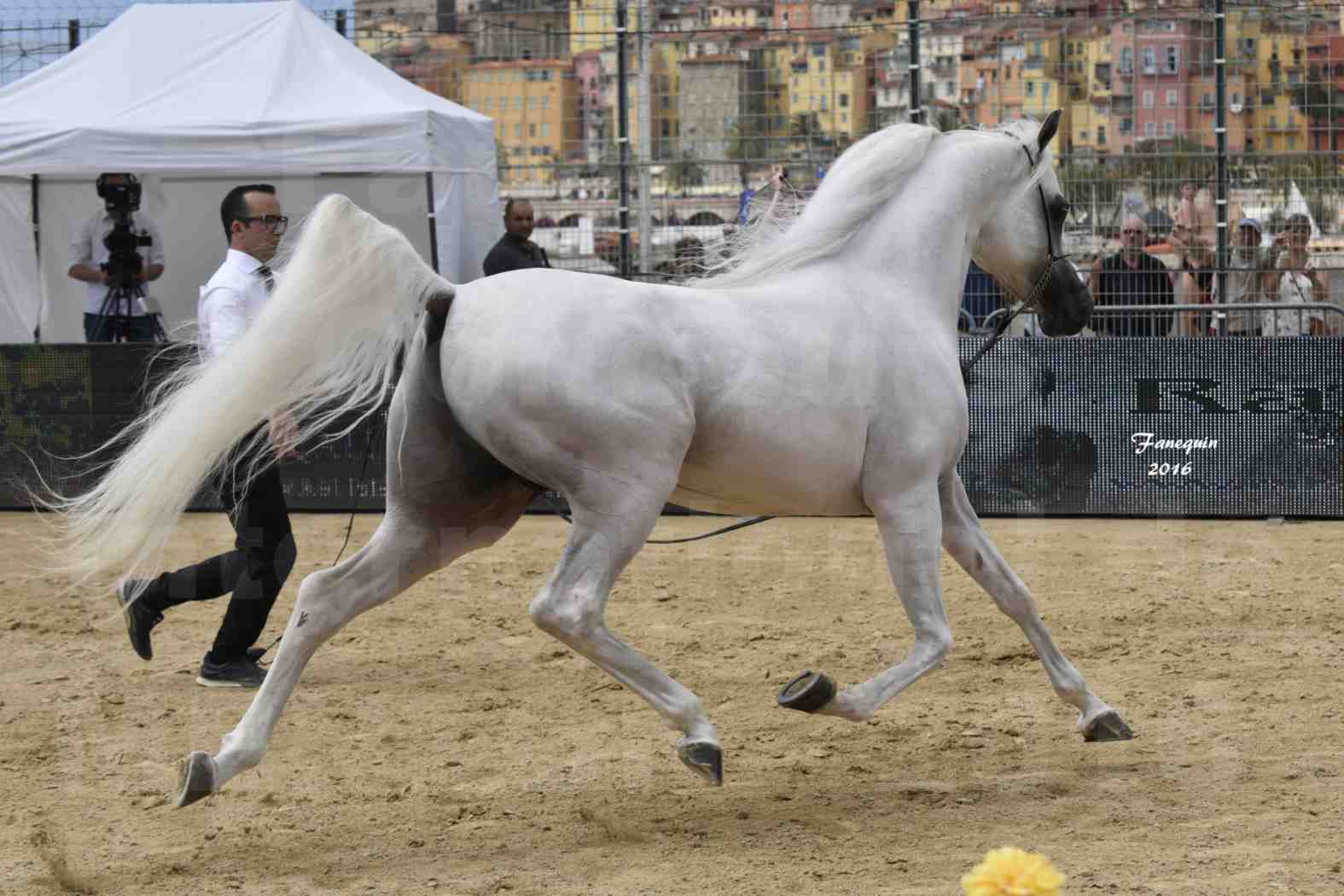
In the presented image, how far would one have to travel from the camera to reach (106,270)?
11.6m

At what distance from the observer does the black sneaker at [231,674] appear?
6324 millimetres

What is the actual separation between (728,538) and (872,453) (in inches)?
191

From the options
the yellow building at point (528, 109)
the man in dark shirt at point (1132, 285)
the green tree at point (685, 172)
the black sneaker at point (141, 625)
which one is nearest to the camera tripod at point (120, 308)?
the yellow building at point (528, 109)

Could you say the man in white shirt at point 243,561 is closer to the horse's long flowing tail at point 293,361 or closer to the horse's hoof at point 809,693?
the horse's long flowing tail at point 293,361

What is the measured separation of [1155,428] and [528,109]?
234 inches

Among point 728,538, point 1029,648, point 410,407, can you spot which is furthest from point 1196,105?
point 410,407

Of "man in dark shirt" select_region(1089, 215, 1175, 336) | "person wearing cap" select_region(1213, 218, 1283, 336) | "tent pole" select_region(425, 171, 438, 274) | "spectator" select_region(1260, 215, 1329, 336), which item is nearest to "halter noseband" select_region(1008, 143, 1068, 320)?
"man in dark shirt" select_region(1089, 215, 1175, 336)

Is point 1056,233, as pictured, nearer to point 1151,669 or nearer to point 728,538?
point 1151,669

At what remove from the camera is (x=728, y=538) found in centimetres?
955

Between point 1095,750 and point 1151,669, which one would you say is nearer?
point 1095,750

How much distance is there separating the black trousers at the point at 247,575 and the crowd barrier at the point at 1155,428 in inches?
121

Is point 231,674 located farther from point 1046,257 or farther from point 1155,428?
point 1155,428

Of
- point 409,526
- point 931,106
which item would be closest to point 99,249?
point 931,106

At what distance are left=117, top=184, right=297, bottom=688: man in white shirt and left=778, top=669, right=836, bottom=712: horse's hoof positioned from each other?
8.39 feet
